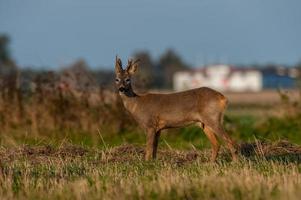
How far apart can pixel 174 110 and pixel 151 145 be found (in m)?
0.93

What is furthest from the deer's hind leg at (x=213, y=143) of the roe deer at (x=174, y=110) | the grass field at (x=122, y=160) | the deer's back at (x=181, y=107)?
the deer's back at (x=181, y=107)

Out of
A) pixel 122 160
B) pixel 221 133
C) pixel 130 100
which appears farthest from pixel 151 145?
pixel 130 100

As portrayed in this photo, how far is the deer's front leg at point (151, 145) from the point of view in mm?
16516

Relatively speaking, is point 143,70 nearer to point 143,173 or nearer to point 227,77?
point 143,173

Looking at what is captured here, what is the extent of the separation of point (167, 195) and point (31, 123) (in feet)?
45.0

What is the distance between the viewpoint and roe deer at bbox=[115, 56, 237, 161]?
55.2ft

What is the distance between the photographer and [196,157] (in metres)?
16.6

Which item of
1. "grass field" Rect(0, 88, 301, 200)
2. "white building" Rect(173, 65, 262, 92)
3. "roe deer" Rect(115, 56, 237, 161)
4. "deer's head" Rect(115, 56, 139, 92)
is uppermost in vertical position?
"deer's head" Rect(115, 56, 139, 92)

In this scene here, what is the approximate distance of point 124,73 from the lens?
1747 cm

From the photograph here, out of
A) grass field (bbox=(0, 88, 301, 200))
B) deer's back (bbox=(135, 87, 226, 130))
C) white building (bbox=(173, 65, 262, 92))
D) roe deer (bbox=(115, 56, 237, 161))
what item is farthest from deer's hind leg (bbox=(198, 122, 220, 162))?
white building (bbox=(173, 65, 262, 92))

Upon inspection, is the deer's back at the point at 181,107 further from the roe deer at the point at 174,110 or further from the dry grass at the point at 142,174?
the dry grass at the point at 142,174

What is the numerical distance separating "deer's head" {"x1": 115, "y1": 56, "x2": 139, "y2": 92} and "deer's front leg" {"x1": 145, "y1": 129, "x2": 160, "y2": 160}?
1.05 m

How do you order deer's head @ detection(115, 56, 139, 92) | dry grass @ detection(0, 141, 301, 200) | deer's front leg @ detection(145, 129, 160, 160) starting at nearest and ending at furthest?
dry grass @ detection(0, 141, 301, 200)
deer's front leg @ detection(145, 129, 160, 160)
deer's head @ detection(115, 56, 139, 92)

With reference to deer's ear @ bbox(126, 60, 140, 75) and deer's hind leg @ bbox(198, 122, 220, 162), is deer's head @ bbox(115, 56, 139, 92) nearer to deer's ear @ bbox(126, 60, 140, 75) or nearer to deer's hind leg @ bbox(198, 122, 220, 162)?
deer's ear @ bbox(126, 60, 140, 75)
